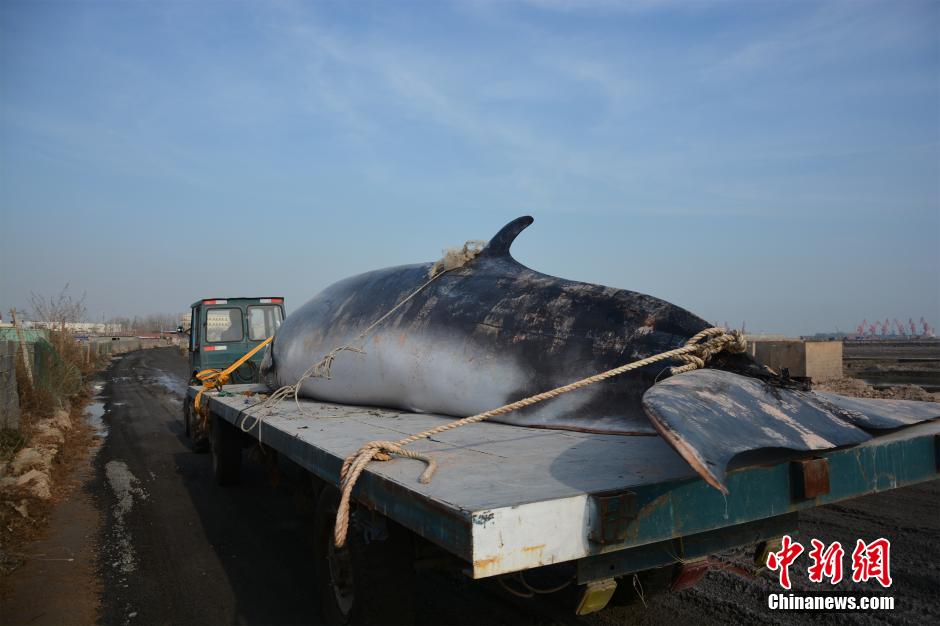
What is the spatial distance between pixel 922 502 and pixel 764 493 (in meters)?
4.63

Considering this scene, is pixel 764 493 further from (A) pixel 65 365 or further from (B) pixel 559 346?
(A) pixel 65 365

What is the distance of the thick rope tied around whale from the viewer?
8.13ft

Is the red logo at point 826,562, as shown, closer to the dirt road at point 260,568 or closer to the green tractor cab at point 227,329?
the dirt road at point 260,568

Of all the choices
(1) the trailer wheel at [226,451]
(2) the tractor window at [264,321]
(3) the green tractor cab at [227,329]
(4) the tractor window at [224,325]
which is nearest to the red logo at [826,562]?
(1) the trailer wheel at [226,451]

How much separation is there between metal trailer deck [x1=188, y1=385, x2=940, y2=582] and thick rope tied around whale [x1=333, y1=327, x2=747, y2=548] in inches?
2.2

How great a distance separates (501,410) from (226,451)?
4677 mm

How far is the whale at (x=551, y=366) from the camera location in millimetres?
2324

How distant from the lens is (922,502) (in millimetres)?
5758

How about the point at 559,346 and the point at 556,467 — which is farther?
the point at 559,346

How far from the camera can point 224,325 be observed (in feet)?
33.4

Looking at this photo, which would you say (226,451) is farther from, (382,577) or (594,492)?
(594,492)

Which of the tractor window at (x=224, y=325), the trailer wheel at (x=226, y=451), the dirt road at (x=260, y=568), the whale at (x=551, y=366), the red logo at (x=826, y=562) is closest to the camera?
the whale at (x=551, y=366)

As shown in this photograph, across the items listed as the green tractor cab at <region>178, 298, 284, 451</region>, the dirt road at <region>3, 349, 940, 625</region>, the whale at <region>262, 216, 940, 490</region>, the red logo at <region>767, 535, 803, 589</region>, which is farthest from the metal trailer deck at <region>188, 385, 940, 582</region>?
the green tractor cab at <region>178, 298, 284, 451</region>

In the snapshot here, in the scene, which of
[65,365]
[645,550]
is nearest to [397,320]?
[645,550]
